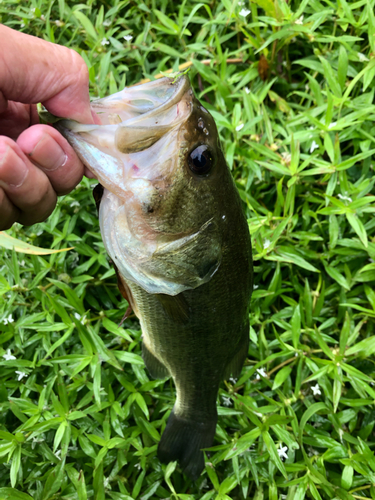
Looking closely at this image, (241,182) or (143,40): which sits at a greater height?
(143,40)

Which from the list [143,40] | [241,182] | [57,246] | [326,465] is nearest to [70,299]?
[57,246]

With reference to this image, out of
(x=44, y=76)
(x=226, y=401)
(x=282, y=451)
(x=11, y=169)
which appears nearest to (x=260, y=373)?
(x=226, y=401)

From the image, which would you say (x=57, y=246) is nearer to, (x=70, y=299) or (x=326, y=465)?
(x=70, y=299)

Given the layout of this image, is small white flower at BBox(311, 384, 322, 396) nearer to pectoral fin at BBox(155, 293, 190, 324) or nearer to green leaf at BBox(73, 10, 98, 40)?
pectoral fin at BBox(155, 293, 190, 324)

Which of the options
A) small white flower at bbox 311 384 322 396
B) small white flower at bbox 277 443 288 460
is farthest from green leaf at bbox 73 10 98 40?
small white flower at bbox 277 443 288 460

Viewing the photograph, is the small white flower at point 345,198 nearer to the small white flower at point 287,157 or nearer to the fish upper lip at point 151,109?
the small white flower at point 287,157
